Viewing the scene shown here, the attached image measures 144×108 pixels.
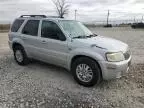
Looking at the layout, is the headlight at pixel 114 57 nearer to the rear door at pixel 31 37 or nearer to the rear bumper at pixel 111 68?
the rear bumper at pixel 111 68

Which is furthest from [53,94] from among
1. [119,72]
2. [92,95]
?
[119,72]

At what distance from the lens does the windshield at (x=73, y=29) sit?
20.6 ft

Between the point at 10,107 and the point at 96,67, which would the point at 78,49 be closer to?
the point at 96,67

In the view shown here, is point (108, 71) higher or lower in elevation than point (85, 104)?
higher

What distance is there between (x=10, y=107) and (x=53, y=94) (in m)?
1.12

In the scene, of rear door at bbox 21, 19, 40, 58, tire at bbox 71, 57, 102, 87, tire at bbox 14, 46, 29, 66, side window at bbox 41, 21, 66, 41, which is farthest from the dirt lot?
side window at bbox 41, 21, 66, 41

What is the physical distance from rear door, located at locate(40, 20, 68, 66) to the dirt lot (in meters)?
0.61

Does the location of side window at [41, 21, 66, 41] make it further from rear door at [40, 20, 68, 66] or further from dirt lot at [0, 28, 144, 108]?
dirt lot at [0, 28, 144, 108]

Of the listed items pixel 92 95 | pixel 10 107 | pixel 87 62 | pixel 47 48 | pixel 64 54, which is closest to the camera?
pixel 10 107

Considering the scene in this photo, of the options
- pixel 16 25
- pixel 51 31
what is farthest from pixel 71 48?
pixel 16 25

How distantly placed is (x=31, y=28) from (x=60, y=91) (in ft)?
9.54

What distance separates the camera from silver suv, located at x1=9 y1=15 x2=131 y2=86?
5324 mm

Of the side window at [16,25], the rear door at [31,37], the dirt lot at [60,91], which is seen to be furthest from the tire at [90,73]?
the side window at [16,25]

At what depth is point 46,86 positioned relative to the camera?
18.6 feet
